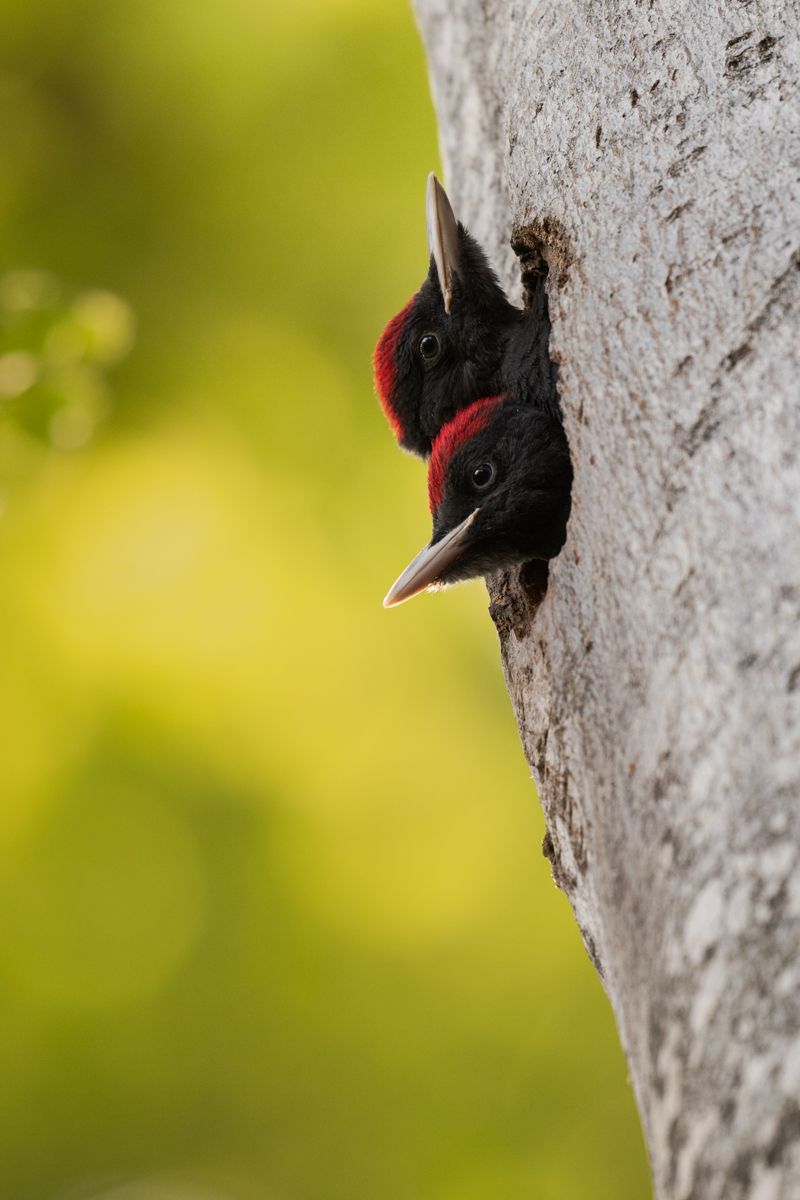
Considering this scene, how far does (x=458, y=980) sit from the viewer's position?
6699 mm

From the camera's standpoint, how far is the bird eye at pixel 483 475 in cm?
276

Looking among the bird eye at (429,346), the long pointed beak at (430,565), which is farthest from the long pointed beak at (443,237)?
the long pointed beak at (430,565)

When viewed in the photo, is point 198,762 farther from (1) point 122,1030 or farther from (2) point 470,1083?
(2) point 470,1083

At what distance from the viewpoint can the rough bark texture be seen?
1.44 metres

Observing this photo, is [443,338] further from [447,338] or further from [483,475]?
[483,475]

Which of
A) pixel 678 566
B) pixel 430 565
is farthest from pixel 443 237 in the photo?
pixel 678 566

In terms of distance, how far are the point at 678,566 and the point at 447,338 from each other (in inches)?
69.3

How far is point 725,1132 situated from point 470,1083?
18.6 feet

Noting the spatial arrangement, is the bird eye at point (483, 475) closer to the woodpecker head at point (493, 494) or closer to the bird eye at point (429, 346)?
the woodpecker head at point (493, 494)

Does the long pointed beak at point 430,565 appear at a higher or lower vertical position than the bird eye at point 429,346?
lower

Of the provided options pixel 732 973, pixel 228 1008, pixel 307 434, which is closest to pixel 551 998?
pixel 228 1008

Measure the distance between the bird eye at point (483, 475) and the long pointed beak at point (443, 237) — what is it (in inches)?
26.4

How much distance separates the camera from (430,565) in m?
2.81

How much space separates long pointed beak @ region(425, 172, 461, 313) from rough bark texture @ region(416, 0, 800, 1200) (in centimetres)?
57
